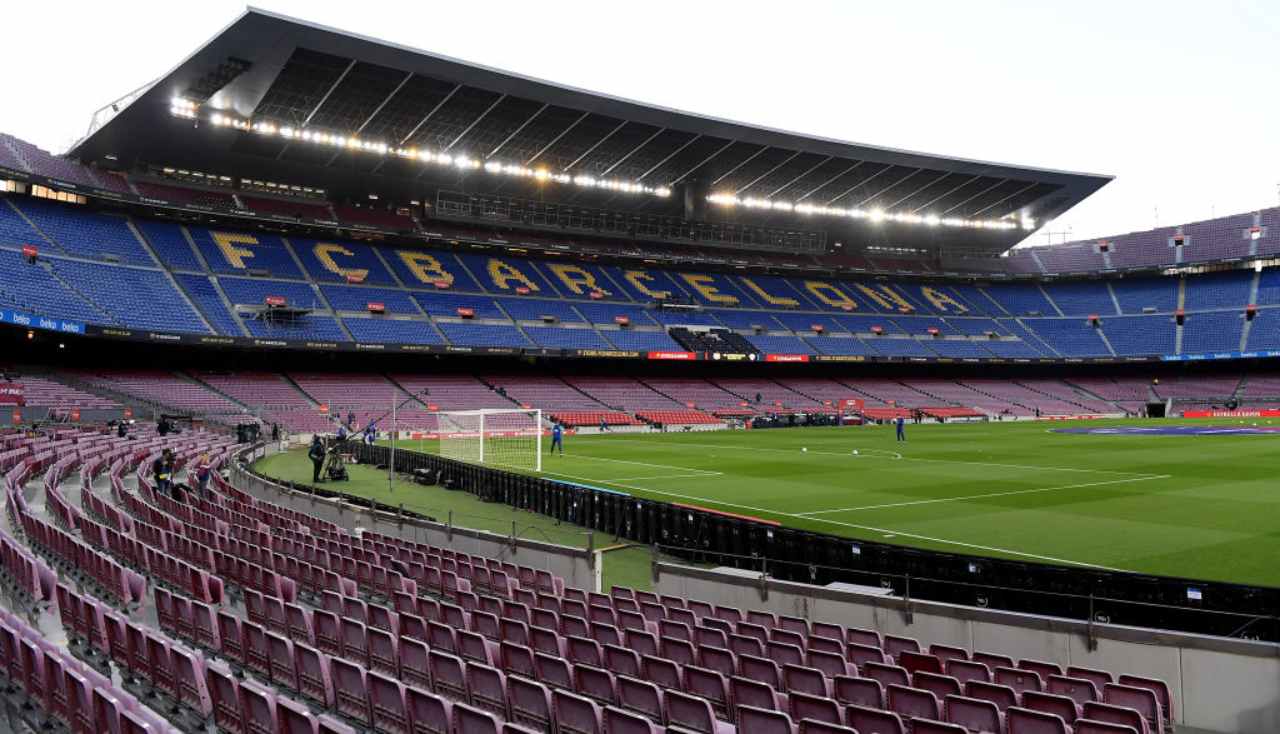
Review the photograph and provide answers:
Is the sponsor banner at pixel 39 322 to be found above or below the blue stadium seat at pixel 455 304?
below

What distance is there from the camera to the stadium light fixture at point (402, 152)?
48000 millimetres

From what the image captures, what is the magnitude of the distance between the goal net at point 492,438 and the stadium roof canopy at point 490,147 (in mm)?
19921

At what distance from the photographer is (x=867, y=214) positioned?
75.9 meters

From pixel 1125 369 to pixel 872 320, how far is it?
89.6ft

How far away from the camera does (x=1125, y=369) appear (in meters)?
80.8

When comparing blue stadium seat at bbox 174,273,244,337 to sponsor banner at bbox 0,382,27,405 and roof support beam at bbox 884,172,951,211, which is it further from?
roof support beam at bbox 884,172,951,211

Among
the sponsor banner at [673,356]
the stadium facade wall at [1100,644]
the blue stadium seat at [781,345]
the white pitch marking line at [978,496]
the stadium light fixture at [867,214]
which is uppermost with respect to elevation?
the stadium light fixture at [867,214]

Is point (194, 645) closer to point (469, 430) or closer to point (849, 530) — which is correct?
point (849, 530)

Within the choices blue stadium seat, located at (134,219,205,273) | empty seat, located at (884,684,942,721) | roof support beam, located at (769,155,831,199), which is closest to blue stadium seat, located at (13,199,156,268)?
blue stadium seat, located at (134,219,205,273)

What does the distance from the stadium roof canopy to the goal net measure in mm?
19921

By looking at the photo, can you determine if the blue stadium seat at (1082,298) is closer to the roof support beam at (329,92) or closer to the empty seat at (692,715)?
the roof support beam at (329,92)

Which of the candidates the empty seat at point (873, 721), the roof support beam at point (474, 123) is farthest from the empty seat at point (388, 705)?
the roof support beam at point (474, 123)

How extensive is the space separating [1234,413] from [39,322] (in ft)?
273

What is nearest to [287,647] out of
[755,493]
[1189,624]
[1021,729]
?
[1021,729]
